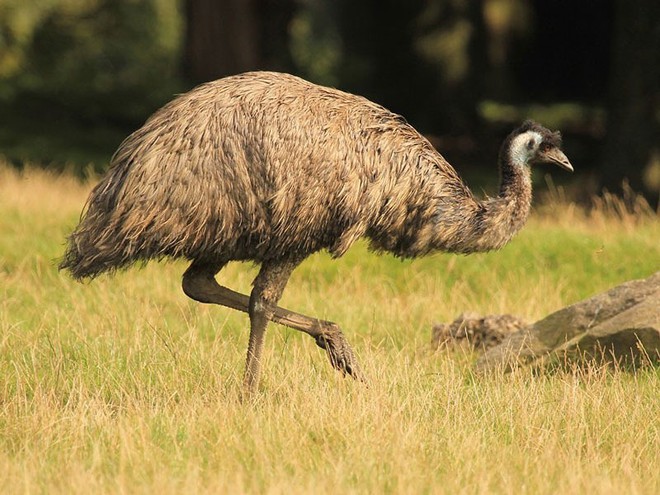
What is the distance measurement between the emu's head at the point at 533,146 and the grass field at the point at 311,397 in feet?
4.01

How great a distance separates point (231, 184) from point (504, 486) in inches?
83.0

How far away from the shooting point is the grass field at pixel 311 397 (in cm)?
557

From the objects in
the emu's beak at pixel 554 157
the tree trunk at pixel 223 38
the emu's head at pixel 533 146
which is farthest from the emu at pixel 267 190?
the tree trunk at pixel 223 38

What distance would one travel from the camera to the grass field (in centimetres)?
557

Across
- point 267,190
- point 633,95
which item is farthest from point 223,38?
point 267,190

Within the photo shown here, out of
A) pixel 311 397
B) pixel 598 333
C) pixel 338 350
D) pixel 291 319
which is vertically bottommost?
pixel 311 397

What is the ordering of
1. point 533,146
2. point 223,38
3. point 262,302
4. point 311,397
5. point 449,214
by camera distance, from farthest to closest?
point 223,38 < point 533,146 < point 449,214 < point 262,302 < point 311,397

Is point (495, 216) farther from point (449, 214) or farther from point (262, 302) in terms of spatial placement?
point (262, 302)

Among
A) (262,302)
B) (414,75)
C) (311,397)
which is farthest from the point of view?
(414,75)

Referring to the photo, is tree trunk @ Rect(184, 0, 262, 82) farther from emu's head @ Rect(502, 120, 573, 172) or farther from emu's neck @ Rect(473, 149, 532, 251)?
emu's neck @ Rect(473, 149, 532, 251)

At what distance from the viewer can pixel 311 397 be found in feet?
21.5

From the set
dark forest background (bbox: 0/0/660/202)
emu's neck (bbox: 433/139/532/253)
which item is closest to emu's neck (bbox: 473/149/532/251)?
emu's neck (bbox: 433/139/532/253)

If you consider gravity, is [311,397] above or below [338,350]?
below

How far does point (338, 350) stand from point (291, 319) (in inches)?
12.2
